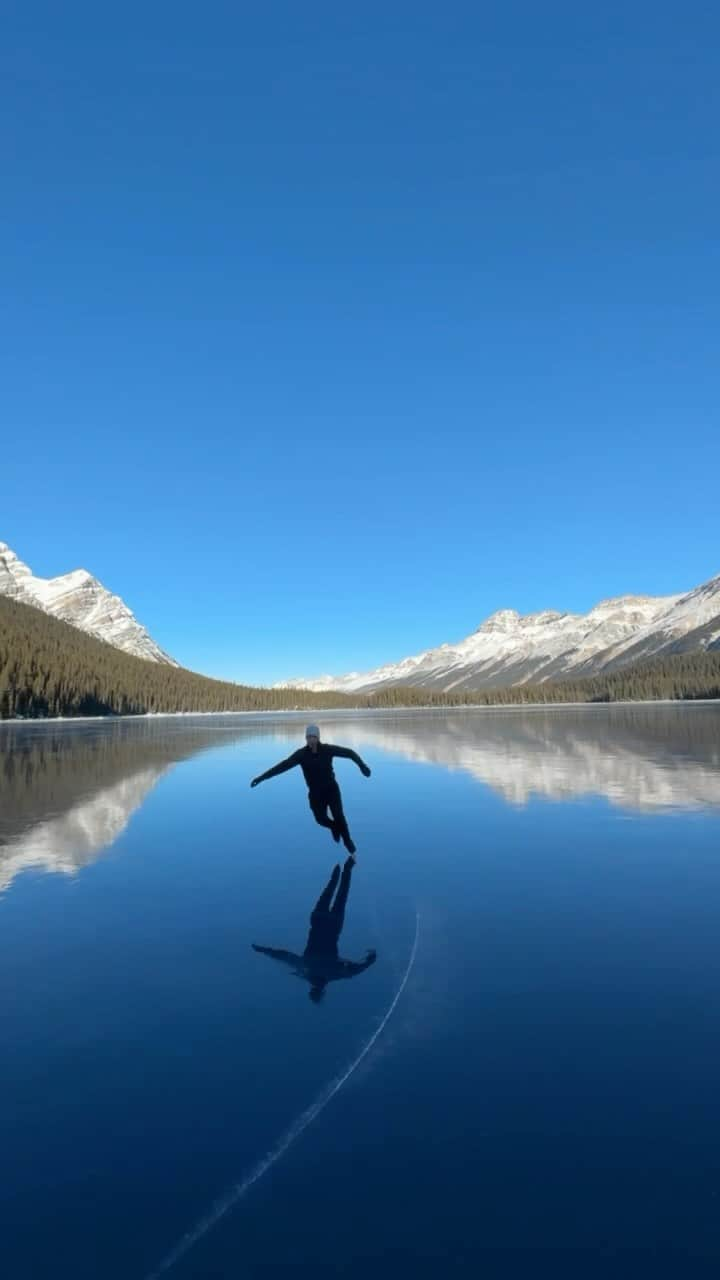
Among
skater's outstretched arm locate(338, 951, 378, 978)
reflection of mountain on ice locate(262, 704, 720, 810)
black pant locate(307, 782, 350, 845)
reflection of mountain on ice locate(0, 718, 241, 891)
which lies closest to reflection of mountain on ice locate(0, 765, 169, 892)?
reflection of mountain on ice locate(0, 718, 241, 891)

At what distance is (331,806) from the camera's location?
14.3 m

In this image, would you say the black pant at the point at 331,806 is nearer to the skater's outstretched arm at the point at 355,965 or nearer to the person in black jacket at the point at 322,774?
the person in black jacket at the point at 322,774

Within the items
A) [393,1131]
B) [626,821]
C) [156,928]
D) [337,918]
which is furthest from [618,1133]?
[626,821]

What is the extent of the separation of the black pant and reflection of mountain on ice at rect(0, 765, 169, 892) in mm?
4382

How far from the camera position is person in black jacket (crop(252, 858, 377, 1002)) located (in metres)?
7.91

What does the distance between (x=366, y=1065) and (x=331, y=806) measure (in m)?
8.38

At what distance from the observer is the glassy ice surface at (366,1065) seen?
13.3 ft

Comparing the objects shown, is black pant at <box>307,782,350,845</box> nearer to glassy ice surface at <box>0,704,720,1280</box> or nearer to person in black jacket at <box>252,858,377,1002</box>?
glassy ice surface at <box>0,704,720,1280</box>

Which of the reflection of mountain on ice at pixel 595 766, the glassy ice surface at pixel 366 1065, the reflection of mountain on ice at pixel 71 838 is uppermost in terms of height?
the reflection of mountain on ice at pixel 595 766

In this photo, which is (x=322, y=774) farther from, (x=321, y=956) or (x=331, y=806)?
(x=321, y=956)

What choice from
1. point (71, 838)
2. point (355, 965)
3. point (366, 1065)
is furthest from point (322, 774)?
point (366, 1065)

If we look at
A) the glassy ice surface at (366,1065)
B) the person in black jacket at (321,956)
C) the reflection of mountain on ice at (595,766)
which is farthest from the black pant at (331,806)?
the reflection of mountain on ice at (595,766)

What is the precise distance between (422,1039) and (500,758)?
27219 mm

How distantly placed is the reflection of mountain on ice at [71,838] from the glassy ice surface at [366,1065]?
15 cm
